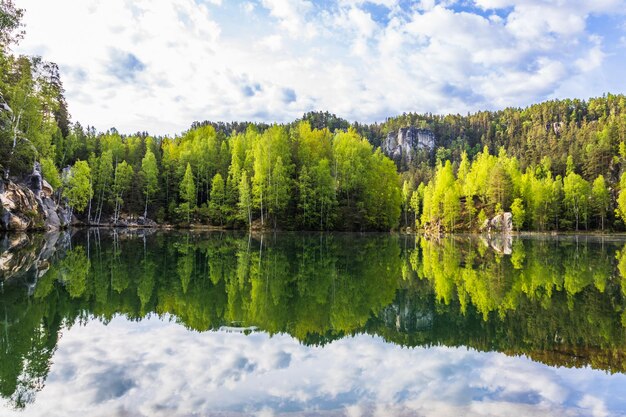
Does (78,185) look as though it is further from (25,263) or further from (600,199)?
(600,199)

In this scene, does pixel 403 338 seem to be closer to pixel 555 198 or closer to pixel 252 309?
pixel 252 309

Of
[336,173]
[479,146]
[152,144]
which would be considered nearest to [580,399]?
[336,173]

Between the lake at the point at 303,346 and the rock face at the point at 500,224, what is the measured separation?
67.1 m

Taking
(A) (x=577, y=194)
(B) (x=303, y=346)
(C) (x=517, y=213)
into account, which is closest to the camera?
(B) (x=303, y=346)

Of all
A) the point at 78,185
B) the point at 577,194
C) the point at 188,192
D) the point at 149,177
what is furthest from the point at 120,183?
the point at 577,194

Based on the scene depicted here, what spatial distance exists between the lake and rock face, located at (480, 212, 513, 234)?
6705cm

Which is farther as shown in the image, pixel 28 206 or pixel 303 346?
pixel 28 206

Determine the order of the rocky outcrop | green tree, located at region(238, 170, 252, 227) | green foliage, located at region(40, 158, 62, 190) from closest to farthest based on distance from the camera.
A: the rocky outcrop, green foliage, located at region(40, 158, 62, 190), green tree, located at region(238, 170, 252, 227)

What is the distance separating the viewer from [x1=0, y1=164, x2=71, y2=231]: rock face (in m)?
39.2

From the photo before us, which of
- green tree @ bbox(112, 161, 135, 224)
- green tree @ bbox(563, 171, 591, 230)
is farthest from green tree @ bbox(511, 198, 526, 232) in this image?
green tree @ bbox(112, 161, 135, 224)

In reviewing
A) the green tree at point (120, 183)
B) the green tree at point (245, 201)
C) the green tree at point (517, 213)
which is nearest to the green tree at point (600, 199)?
the green tree at point (517, 213)

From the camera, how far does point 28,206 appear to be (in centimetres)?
4278

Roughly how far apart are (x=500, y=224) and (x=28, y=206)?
7268 cm

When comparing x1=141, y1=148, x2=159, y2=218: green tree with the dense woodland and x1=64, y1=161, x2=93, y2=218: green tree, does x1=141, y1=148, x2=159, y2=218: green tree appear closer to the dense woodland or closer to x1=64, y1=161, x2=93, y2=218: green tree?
the dense woodland
